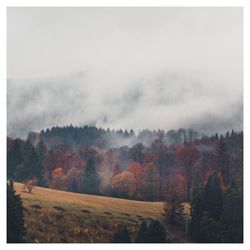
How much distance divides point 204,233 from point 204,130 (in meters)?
1.78

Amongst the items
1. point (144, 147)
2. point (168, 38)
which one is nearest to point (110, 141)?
point (144, 147)

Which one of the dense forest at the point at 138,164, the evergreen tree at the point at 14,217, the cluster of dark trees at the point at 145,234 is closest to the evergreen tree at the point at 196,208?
the dense forest at the point at 138,164

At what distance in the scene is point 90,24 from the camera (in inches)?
341

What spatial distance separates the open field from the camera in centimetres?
845

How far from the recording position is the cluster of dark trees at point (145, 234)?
333 inches

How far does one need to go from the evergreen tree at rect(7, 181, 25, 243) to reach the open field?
0.29ft

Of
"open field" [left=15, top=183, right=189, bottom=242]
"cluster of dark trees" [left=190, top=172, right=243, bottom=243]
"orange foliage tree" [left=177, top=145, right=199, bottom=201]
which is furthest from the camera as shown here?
"orange foliage tree" [left=177, top=145, right=199, bottom=201]

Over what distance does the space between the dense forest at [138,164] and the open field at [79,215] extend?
153mm

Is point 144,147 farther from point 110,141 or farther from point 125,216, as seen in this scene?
point 125,216

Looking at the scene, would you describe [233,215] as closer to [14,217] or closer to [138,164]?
[138,164]

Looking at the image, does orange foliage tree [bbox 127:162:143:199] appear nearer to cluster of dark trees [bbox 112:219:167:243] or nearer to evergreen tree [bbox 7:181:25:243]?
cluster of dark trees [bbox 112:219:167:243]

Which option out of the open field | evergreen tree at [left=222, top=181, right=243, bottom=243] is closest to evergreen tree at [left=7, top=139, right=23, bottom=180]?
the open field

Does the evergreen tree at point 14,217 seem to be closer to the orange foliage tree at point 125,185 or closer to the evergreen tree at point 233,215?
the orange foliage tree at point 125,185

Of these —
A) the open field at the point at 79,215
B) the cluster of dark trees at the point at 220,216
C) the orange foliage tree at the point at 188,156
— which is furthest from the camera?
the orange foliage tree at the point at 188,156
